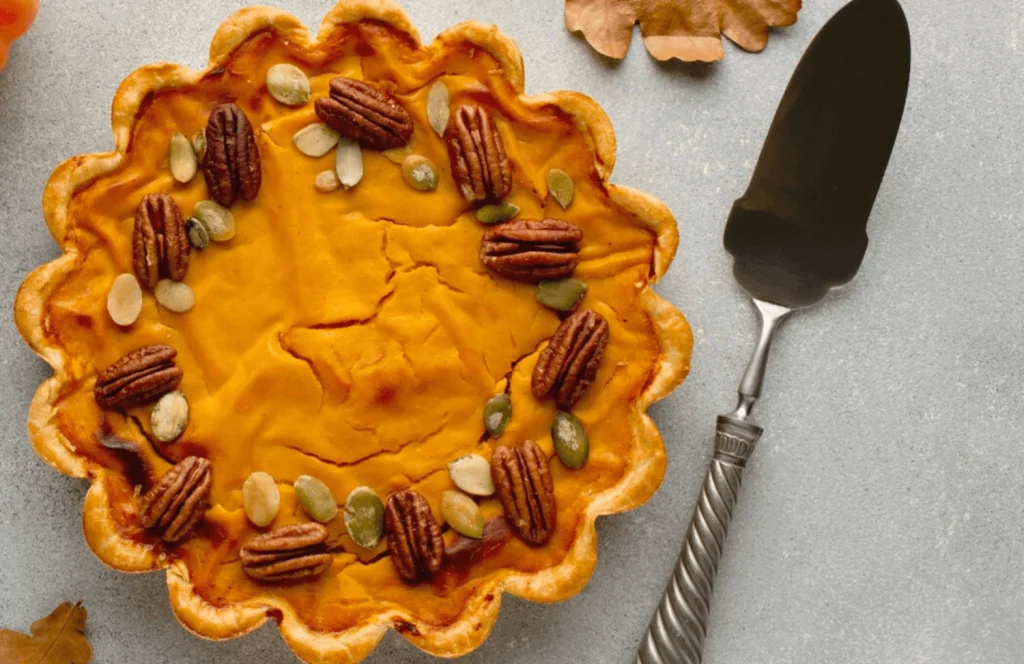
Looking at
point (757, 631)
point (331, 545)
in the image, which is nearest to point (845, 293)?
point (757, 631)

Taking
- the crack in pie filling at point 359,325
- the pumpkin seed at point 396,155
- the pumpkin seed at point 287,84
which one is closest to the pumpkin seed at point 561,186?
the crack in pie filling at point 359,325

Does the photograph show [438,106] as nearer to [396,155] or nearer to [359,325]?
[396,155]

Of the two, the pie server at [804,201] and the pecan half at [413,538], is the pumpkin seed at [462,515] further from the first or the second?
the pie server at [804,201]

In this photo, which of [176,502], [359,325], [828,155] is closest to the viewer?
[176,502]

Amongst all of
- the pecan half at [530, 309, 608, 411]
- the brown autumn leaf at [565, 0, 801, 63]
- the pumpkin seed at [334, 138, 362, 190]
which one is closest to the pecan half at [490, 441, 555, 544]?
the pecan half at [530, 309, 608, 411]

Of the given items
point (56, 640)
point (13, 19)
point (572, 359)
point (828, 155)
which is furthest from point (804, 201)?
point (56, 640)

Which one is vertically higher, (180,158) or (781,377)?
(180,158)

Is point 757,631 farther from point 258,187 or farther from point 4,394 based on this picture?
point 4,394
